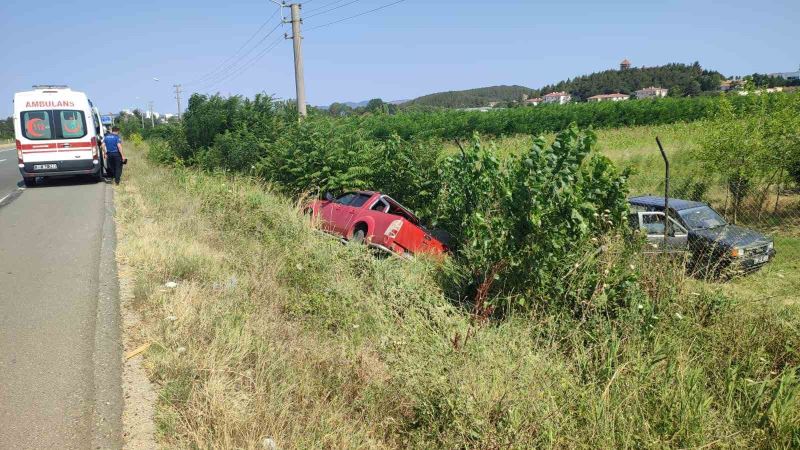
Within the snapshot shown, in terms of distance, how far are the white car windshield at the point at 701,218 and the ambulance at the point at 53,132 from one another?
15.7 meters

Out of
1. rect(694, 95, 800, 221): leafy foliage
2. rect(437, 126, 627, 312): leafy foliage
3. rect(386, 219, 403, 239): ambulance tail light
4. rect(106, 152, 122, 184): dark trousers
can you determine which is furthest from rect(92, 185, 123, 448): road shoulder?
rect(694, 95, 800, 221): leafy foliage

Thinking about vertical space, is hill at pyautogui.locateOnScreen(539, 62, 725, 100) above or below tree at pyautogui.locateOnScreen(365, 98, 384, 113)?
above

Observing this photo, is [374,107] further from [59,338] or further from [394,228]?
[59,338]

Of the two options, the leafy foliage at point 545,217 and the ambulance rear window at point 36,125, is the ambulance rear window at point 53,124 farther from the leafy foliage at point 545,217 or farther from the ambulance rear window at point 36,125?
the leafy foliage at point 545,217

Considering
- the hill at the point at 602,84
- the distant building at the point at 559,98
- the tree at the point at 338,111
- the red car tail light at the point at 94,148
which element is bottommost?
the red car tail light at the point at 94,148

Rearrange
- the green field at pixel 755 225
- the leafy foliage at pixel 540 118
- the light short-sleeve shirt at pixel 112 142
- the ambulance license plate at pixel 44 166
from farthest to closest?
1. the leafy foliage at pixel 540 118
2. the ambulance license plate at pixel 44 166
3. the light short-sleeve shirt at pixel 112 142
4. the green field at pixel 755 225

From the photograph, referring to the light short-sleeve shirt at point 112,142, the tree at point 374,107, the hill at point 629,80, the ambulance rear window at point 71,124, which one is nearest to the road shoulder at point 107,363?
the light short-sleeve shirt at point 112,142

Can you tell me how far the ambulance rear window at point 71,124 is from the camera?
1505 cm

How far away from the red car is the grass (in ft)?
9.29

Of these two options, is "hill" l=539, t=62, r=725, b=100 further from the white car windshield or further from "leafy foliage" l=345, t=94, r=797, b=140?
the white car windshield

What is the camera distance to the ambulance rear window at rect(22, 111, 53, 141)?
582 inches

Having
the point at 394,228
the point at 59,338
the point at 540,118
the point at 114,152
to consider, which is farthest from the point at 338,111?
the point at 540,118

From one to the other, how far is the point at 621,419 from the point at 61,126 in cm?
1653

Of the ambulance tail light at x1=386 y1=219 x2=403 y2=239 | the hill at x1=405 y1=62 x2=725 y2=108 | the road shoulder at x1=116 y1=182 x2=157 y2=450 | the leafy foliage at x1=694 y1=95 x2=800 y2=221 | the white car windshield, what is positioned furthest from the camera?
the hill at x1=405 y1=62 x2=725 y2=108
